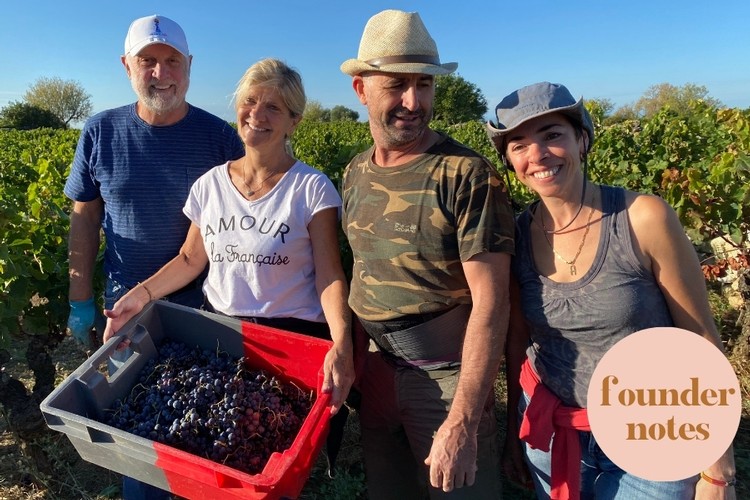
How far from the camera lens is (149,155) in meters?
2.75

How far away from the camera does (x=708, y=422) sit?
1.63 meters

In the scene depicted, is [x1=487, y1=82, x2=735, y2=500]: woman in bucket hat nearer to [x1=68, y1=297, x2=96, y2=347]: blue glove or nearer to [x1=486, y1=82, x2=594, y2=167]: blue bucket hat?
[x1=486, y1=82, x2=594, y2=167]: blue bucket hat

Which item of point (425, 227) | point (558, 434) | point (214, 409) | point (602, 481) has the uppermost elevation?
point (425, 227)

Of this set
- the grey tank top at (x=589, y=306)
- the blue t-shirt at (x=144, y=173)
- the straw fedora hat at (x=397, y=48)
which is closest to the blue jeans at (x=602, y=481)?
the grey tank top at (x=589, y=306)

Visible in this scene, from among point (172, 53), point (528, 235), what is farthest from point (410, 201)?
point (172, 53)

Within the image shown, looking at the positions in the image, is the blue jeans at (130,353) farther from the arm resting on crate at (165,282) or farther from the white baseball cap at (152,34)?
the white baseball cap at (152,34)

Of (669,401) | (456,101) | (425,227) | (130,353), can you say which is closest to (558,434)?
(669,401)

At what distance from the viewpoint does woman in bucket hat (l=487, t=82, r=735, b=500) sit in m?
1.65

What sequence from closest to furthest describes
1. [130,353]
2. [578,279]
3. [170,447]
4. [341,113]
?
[170,447]
[578,279]
[130,353]
[341,113]

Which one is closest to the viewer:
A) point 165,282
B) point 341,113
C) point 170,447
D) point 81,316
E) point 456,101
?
point 170,447

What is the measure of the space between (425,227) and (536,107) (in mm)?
551

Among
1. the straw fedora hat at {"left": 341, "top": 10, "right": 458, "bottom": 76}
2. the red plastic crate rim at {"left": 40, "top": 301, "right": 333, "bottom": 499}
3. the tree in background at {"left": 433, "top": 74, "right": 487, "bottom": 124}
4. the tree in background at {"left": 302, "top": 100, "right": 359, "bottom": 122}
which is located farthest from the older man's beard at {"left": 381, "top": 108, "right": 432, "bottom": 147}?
the tree in background at {"left": 302, "top": 100, "right": 359, "bottom": 122}

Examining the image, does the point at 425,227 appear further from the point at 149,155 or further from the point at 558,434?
the point at 149,155

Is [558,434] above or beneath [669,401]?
beneath
